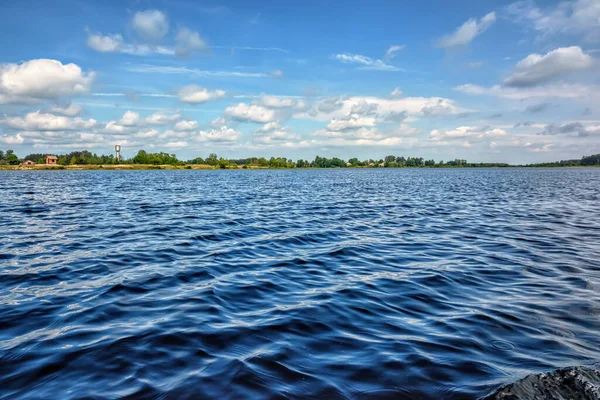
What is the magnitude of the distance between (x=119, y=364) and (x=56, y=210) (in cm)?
2678

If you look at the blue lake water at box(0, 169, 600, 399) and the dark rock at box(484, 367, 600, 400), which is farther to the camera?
the blue lake water at box(0, 169, 600, 399)

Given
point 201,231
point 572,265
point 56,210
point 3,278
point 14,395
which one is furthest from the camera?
point 56,210

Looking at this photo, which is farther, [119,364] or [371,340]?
[371,340]

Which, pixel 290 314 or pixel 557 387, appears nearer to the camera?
pixel 557 387

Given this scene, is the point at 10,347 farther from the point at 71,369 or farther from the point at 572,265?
the point at 572,265

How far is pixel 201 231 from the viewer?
1911 cm

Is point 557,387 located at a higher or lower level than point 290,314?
higher

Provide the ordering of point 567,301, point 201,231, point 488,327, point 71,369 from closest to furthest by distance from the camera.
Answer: point 71,369 < point 488,327 < point 567,301 < point 201,231

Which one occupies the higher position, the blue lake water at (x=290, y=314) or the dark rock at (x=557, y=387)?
the dark rock at (x=557, y=387)

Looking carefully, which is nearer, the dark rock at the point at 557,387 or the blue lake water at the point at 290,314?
the dark rock at the point at 557,387

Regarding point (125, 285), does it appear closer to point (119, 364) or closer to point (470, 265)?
point (119, 364)

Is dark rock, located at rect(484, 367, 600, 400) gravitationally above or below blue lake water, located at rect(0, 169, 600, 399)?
above

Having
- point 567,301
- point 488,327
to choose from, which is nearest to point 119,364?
point 488,327

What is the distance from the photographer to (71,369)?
5.72 meters
